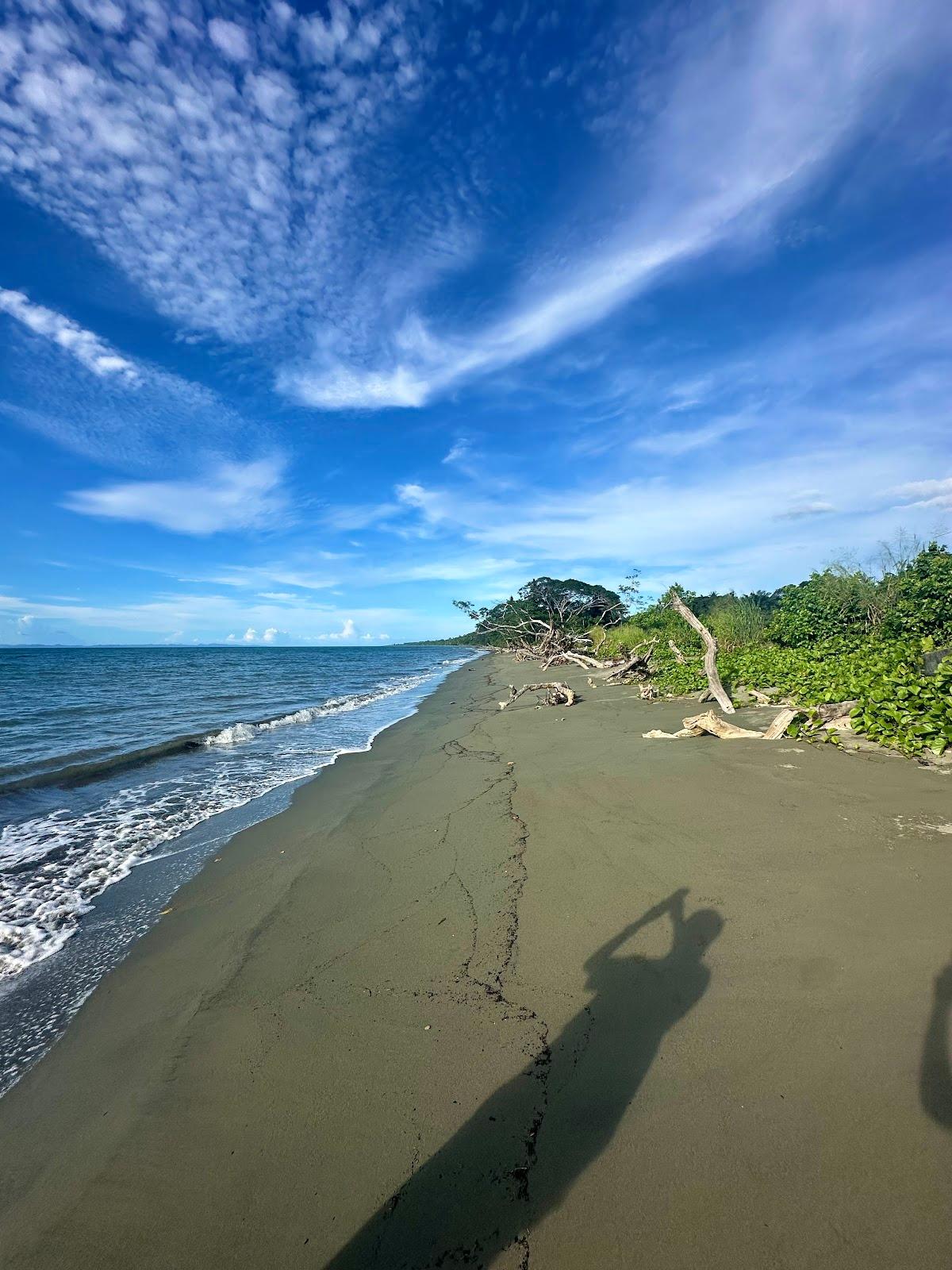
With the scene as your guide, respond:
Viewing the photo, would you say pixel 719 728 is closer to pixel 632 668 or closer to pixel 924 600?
pixel 924 600

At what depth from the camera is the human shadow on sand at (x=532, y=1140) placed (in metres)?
2.00

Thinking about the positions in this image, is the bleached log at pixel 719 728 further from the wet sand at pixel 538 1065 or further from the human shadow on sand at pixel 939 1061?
the human shadow on sand at pixel 939 1061

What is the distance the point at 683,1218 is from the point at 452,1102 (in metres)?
1.13

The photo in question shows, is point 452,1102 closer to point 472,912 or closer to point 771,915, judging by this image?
point 472,912

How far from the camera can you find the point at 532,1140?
232 centimetres

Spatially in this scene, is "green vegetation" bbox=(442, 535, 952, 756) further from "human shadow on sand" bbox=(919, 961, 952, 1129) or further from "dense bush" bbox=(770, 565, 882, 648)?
"human shadow on sand" bbox=(919, 961, 952, 1129)

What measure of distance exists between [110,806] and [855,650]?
1512cm

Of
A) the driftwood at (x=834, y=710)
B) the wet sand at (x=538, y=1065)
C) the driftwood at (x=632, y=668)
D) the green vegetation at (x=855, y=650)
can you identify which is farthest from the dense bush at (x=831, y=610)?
the wet sand at (x=538, y=1065)

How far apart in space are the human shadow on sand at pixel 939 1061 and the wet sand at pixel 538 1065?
0.7 inches

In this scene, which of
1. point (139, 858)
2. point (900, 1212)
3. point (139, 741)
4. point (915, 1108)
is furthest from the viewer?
point (139, 741)

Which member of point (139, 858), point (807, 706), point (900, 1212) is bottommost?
point (139, 858)

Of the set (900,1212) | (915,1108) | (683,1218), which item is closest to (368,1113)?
(683,1218)

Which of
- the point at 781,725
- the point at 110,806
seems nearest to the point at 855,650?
the point at 781,725

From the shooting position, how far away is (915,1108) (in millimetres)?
2244
